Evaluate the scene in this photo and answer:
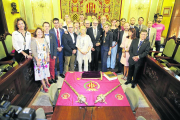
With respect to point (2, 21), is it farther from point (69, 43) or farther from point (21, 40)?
point (69, 43)

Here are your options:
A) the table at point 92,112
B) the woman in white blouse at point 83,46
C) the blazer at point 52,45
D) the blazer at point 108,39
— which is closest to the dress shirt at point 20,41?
the blazer at point 52,45

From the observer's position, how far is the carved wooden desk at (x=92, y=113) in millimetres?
1422

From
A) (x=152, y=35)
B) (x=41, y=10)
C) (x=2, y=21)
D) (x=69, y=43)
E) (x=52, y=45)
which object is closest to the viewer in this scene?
(x=52, y=45)

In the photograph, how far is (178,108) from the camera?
192 cm

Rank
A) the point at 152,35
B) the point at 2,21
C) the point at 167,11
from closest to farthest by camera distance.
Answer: the point at 152,35 → the point at 2,21 → the point at 167,11

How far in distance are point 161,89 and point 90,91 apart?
1475 millimetres

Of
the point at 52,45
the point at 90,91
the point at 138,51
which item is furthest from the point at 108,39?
the point at 90,91

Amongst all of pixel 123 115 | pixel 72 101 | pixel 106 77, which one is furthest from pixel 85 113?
pixel 106 77

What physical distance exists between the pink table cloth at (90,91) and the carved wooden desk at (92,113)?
78 millimetres

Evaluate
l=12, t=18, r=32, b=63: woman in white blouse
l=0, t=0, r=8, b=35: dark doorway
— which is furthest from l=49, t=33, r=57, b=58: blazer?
l=0, t=0, r=8, b=35: dark doorway

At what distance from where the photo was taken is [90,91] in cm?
191

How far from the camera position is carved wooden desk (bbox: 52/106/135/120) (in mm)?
1422

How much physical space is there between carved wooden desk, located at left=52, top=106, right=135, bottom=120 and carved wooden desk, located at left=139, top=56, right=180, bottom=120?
1016 mm

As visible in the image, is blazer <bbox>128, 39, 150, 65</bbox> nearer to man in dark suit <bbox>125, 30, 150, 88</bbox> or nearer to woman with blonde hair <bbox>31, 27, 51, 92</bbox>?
man in dark suit <bbox>125, 30, 150, 88</bbox>
